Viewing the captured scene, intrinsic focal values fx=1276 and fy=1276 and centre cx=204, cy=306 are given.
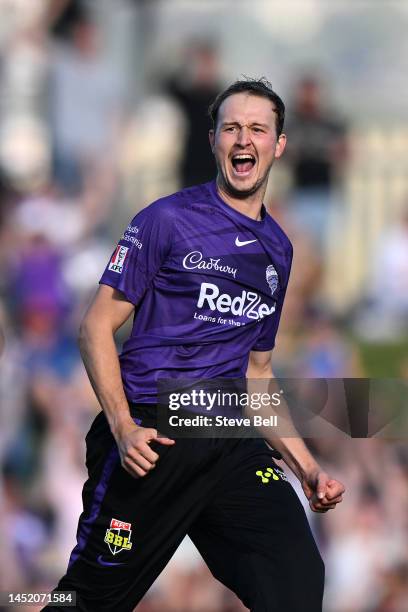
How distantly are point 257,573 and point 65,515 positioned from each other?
4.24 metres

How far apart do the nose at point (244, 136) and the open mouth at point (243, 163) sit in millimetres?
52

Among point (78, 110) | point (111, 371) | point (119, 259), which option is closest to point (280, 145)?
point (119, 259)

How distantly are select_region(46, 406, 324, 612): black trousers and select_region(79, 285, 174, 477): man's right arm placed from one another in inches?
7.2

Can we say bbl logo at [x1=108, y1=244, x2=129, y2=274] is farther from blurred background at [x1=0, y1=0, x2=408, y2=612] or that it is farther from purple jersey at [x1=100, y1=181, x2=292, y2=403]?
blurred background at [x1=0, y1=0, x2=408, y2=612]

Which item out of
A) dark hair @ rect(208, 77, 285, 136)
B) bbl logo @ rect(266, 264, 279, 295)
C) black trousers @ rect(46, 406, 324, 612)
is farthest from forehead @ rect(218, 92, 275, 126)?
black trousers @ rect(46, 406, 324, 612)

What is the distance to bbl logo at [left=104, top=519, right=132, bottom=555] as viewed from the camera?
14.7ft

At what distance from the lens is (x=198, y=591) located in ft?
27.0

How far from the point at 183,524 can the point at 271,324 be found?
0.83 m

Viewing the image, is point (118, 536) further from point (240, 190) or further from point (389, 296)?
point (389, 296)

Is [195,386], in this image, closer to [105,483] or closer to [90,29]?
[105,483]

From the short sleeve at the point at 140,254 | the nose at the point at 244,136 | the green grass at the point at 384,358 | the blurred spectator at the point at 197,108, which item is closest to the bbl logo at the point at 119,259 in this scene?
the short sleeve at the point at 140,254

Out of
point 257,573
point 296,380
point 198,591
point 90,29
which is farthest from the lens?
point 90,29

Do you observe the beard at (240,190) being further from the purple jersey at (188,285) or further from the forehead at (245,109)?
the forehead at (245,109)

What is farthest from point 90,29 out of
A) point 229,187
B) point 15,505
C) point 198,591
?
point 229,187
